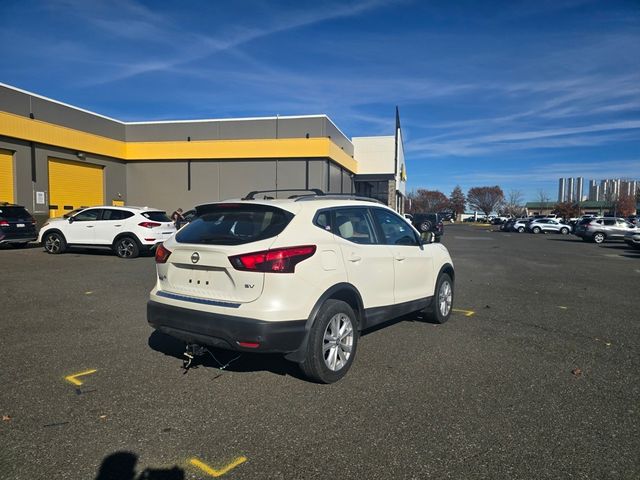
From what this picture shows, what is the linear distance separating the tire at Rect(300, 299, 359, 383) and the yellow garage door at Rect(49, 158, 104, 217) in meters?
23.6

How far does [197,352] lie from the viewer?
410 centimetres

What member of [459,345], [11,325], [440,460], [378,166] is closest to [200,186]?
[378,166]

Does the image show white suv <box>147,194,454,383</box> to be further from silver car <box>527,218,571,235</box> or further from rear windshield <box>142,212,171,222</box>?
silver car <box>527,218,571,235</box>

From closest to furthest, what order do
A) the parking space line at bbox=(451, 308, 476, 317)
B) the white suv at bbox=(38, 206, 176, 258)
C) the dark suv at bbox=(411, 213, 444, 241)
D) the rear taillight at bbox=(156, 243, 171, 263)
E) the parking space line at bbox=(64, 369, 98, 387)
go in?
the parking space line at bbox=(64, 369, 98, 387) < the rear taillight at bbox=(156, 243, 171, 263) < the parking space line at bbox=(451, 308, 476, 317) < the white suv at bbox=(38, 206, 176, 258) < the dark suv at bbox=(411, 213, 444, 241)

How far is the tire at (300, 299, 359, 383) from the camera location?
391cm

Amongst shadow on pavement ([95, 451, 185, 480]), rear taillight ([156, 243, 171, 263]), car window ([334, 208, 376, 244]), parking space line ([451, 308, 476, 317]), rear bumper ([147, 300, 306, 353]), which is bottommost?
parking space line ([451, 308, 476, 317])

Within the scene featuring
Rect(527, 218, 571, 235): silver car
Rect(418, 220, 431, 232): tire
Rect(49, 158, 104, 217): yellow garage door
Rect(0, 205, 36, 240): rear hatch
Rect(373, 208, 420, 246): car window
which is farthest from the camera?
Rect(527, 218, 571, 235): silver car

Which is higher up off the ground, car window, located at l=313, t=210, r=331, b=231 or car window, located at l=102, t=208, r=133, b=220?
car window, located at l=313, t=210, r=331, b=231

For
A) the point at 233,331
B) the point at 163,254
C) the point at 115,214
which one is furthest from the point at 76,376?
the point at 115,214

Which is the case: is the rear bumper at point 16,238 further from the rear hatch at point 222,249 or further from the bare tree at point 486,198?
the bare tree at point 486,198

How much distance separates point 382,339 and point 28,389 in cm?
367

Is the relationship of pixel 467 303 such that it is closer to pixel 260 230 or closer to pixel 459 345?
pixel 459 345

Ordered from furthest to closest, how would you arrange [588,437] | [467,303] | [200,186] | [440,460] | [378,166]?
[378,166]
[200,186]
[467,303]
[588,437]
[440,460]

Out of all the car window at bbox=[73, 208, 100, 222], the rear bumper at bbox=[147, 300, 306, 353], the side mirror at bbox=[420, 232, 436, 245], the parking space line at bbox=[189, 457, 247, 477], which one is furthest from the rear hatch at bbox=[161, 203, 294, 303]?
the car window at bbox=[73, 208, 100, 222]
